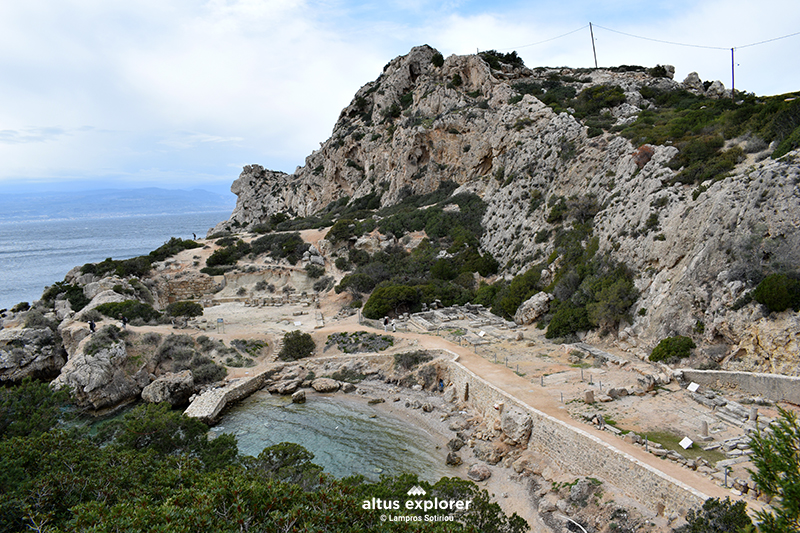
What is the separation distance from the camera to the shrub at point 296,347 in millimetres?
25578

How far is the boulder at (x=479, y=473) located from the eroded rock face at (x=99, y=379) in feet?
62.0

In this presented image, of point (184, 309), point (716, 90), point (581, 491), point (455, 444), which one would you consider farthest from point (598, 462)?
point (716, 90)

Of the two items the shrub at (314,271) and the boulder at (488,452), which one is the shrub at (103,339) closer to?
the shrub at (314,271)

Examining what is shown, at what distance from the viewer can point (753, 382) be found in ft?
45.8

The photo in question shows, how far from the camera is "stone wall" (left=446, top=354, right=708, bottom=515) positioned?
10.4m

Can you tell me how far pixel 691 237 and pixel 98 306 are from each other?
3518 cm

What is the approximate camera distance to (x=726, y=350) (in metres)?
15.8

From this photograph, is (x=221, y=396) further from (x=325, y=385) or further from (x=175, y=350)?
(x=175, y=350)

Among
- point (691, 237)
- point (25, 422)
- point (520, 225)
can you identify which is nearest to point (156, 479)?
point (25, 422)

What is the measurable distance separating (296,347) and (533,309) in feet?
48.8

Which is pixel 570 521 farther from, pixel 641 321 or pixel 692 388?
pixel 641 321

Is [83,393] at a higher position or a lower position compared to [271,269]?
lower

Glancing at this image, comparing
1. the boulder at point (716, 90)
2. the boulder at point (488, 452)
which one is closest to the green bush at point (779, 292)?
the boulder at point (488, 452)

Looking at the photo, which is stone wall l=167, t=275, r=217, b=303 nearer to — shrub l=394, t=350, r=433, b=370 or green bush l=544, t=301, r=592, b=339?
shrub l=394, t=350, r=433, b=370
